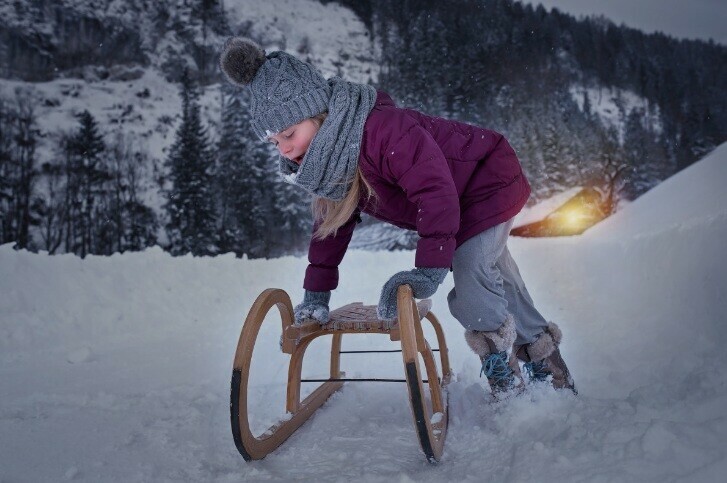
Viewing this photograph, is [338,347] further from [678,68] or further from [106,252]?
[678,68]

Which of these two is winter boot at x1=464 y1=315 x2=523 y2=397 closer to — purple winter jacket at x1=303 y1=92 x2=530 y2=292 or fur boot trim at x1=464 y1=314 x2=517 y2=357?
fur boot trim at x1=464 y1=314 x2=517 y2=357

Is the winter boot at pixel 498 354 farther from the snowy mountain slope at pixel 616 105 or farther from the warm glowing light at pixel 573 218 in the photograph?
the snowy mountain slope at pixel 616 105

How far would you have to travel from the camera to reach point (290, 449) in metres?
1.88

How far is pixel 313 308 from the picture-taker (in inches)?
85.0

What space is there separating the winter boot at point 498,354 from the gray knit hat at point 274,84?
114 cm

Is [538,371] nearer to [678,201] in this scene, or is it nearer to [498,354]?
[498,354]

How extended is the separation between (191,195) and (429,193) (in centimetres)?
1987

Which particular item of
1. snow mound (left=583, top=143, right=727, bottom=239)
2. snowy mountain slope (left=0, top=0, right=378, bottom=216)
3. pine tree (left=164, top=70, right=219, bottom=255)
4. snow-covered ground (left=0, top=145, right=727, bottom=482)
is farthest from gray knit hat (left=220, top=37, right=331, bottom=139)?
snowy mountain slope (left=0, top=0, right=378, bottom=216)

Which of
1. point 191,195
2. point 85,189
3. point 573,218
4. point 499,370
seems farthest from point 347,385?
point 573,218

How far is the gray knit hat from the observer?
185 centimetres

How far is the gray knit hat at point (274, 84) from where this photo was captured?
73.0 inches

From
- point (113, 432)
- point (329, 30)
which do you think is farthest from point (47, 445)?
point (329, 30)

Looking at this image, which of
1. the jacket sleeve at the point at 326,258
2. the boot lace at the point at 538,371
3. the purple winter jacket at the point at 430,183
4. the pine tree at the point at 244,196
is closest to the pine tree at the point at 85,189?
the pine tree at the point at 244,196

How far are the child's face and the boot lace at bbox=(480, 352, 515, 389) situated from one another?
1.13 meters
